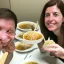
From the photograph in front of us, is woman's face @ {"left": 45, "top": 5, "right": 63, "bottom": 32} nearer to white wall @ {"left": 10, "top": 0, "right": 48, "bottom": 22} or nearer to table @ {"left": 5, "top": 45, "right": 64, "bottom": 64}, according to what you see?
table @ {"left": 5, "top": 45, "right": 64, "bottom": 64}

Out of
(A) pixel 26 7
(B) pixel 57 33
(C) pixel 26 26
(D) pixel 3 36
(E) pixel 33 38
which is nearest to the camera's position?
(D) pixel 3 36

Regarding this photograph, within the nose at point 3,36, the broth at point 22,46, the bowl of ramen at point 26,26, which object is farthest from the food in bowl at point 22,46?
the nose at point 3,36

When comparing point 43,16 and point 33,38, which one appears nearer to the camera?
point 33,38

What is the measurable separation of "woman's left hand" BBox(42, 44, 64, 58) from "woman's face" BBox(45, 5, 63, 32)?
0.27 metres

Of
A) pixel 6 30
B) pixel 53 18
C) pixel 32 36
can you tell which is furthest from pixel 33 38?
pixel 6 30

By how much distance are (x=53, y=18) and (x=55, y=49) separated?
1.09ft

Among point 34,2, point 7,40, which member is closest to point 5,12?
point 7,40

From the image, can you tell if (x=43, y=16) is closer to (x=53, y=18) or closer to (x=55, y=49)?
(x=53, y=18)

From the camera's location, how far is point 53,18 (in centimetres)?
147

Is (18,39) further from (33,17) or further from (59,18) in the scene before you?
(33,17)

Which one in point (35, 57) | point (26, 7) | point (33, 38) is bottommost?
point (35, 57)

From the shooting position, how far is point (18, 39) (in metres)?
1.46

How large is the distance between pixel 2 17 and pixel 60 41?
77 cm

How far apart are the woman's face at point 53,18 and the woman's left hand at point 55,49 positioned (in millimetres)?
269
